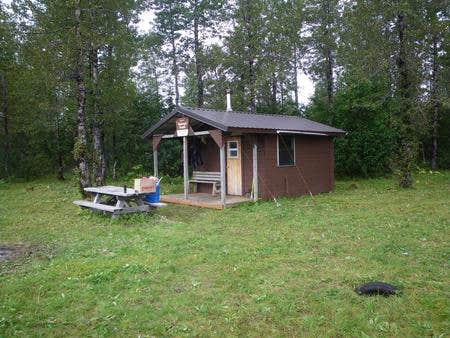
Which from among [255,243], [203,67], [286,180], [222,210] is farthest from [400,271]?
[203,67]

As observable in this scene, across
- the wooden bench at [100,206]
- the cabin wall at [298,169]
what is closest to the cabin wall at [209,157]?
the cabin wall at [298,169]

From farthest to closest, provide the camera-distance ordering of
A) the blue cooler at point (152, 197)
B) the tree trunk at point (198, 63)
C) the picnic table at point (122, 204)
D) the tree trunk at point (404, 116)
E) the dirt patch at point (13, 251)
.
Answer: the tree trunk at point (198, 63) < the tree trunk at point (404, 116) < the blue cooler at point (152, 197) < the picnic table at point (122, 204) < the dirt patch at point (13, 251)

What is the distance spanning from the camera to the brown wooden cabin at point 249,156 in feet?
37.2

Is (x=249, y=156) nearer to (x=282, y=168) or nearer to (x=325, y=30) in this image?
(x=282, y=168)

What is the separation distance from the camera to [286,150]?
1266 cm

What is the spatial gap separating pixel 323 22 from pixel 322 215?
52.1 feet

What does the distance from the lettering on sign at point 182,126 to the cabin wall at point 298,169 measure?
229 centimetres

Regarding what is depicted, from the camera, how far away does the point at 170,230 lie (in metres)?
7.73

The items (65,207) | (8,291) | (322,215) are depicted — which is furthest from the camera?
(65,207)

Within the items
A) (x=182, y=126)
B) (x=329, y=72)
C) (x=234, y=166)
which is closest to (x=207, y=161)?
(x=234, y=166)

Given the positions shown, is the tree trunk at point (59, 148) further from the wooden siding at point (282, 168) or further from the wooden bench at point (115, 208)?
the wooden bench at point (115, 208)

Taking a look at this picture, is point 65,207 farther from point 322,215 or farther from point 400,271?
point 400,271

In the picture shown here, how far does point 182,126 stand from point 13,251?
20.9ft

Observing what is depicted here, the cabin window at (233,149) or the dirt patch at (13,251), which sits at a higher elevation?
the cabin window at (233,149)
